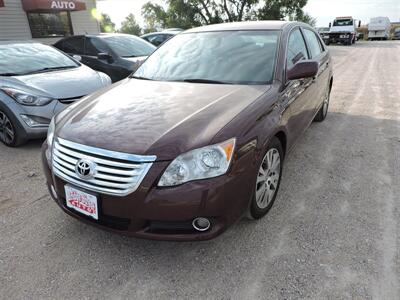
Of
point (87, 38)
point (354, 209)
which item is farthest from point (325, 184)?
point (87, 38)

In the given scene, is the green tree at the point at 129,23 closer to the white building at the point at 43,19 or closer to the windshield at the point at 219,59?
the white building at the point at 43,19

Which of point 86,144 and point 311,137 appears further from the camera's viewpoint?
point 311,137

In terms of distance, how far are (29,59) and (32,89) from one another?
1122 millimetres

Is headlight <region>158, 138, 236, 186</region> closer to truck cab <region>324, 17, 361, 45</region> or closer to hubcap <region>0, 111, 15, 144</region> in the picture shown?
hubcap <region>0, 111, 15, 144</region>

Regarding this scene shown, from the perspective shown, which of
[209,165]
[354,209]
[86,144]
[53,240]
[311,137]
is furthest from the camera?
[311,137]

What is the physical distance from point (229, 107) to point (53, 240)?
1705mm

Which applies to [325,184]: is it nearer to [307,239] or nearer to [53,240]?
[307,239]

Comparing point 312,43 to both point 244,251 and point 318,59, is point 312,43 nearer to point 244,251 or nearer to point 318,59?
point 318,59

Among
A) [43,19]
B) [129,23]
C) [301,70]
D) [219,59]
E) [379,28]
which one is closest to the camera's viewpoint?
[301,70]

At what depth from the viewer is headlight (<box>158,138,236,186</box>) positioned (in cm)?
195

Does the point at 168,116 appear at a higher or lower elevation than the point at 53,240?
higher

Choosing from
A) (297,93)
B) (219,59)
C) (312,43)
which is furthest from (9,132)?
(312,43)

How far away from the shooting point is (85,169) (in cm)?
209

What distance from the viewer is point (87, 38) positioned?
7.37 metres
